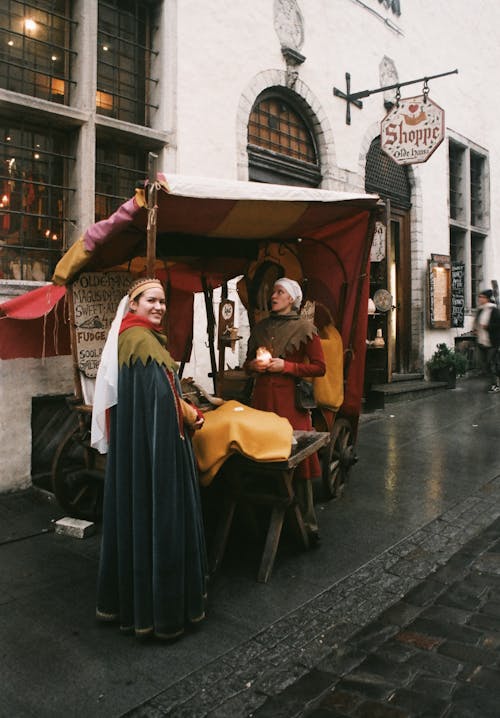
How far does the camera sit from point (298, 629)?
3.04m

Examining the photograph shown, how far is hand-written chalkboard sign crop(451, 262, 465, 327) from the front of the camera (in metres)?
12.3

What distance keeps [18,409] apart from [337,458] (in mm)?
3034

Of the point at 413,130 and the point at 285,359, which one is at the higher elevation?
the point at 413,130

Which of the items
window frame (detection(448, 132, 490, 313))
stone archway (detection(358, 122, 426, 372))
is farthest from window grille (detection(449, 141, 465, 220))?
stone archway (detection(358, 122, 426, 372))

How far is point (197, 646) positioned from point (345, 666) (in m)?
0.74

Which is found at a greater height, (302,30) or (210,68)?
(302,30)

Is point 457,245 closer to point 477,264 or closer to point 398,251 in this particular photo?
point 477,264

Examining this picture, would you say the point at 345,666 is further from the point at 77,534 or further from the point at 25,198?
the point at 25,198

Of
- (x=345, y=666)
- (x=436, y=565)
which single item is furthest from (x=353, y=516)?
(x=345, y=666)

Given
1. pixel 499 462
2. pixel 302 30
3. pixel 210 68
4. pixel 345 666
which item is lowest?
pixel 345 666

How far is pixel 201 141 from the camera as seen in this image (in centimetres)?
719

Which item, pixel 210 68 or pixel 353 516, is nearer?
pixel 353 516

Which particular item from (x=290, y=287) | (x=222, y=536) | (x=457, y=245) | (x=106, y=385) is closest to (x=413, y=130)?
(x=457, y=245)

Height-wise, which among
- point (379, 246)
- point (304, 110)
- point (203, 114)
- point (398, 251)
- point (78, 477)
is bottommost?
point (78, 477)
